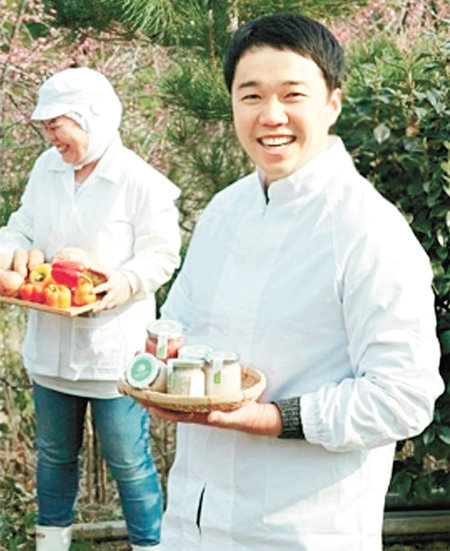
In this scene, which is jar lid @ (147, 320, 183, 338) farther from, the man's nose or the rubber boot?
the rubber boot

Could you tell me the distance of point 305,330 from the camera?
1734 mm

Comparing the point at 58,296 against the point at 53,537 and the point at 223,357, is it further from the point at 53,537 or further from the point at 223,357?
the point at 223,357

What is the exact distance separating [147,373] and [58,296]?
1071mm

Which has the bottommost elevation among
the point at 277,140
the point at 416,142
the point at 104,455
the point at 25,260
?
the point at 104,455

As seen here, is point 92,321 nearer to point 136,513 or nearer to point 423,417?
point 136,513

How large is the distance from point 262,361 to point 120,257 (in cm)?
136

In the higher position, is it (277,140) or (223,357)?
(277,140)

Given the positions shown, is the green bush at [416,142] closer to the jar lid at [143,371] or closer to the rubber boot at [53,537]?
the rubber boot at [53,537]

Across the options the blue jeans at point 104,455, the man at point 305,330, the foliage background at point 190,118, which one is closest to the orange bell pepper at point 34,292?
the blue jeans at point 104,455

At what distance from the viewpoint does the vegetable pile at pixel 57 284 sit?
2.92 meters

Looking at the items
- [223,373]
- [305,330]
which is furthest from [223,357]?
[305,330]

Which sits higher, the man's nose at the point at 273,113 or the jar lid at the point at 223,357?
the man's nose at the point at 273,113

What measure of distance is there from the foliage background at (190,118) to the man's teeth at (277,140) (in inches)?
63.1

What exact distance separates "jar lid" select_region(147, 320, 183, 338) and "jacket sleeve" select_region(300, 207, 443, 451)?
33cm
